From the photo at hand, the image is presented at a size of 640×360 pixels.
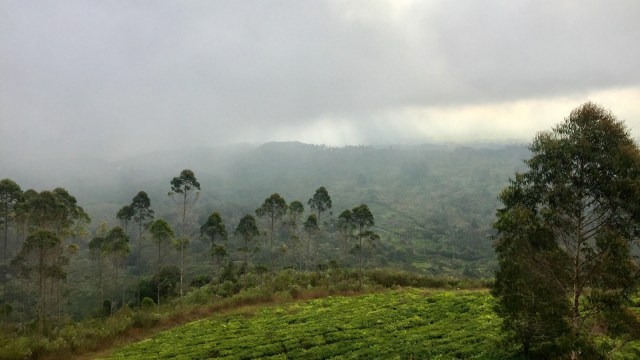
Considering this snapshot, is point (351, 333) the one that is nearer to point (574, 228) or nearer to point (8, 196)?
point (574, 228)

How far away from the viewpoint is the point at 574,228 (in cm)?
1920

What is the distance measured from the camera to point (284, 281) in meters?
66.0

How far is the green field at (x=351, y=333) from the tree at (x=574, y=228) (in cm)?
503

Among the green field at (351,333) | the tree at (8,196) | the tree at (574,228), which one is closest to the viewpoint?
the tree at (574,228)

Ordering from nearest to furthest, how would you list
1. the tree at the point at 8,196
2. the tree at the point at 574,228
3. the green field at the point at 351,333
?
1. the tree at the point at 574,228
2. the green field at the point at 351,333
3. the tree at the point at 8,196

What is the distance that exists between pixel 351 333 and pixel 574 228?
19.3m

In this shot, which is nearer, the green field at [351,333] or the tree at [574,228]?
the tree at [574,228]

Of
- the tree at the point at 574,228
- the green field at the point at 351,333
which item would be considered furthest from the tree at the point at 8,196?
the tree at the point at 574,228

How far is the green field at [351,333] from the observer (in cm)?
2717

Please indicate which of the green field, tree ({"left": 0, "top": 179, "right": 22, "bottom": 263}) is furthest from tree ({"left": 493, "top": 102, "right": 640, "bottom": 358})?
tree ({"left": 0, "top": 179, "right": 22, "bottom": 263})

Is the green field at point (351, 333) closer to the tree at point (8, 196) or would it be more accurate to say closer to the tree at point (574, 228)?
the tree at point (574, 228)

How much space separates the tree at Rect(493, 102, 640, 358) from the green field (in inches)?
198

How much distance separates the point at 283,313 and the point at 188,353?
14636mm

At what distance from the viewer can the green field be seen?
27172 millimetres
